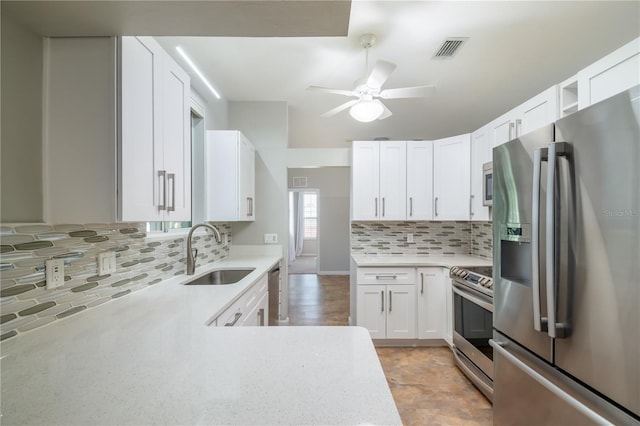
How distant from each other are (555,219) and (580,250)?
13 cm

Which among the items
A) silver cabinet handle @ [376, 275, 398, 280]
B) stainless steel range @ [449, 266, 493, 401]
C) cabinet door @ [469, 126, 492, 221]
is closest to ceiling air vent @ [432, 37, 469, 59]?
cabinet door @ [469, 126, 492, 221]

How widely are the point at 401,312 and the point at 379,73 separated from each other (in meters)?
2.30

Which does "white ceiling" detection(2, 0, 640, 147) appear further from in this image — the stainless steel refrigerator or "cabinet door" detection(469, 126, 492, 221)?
the stainless steel refrigerator

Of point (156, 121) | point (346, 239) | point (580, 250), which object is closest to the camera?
point (580, 250)

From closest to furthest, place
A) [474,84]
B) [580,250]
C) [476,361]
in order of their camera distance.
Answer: [580,250], [476,361], [474,84]

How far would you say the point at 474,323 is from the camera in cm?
212

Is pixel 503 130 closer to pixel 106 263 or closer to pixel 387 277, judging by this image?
pixel 387 277

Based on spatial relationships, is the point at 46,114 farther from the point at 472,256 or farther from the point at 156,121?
the point at 472,256

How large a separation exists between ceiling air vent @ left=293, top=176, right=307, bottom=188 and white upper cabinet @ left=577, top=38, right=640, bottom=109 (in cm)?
513

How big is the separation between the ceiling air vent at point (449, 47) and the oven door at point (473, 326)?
1.99 metres

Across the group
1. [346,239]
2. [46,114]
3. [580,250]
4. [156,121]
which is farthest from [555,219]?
[346,239]

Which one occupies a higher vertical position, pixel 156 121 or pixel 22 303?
pixel 156 121

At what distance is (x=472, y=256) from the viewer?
3262mm

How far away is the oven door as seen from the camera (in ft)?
6.32
